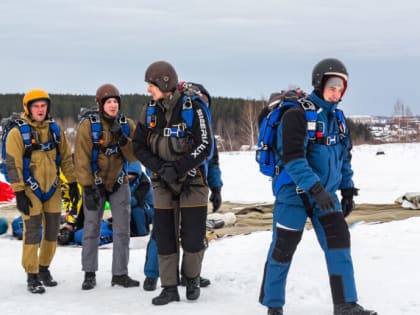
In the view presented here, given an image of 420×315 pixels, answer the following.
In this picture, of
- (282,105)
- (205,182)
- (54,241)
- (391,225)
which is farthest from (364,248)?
(54,241)

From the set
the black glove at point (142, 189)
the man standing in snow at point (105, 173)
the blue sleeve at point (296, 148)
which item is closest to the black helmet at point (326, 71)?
the blue sleeve at point (296, 148)

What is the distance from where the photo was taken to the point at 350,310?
486 centimetres

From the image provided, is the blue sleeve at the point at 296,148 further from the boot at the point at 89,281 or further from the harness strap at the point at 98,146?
the boot at the point at 89,281

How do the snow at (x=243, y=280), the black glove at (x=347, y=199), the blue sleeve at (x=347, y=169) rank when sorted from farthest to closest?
the snow at (x=243, y=280) < the black glove at (x=347, y=199) < the blue sleeve at (x=347, y=169)

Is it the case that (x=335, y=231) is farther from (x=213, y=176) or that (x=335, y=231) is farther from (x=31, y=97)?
(x=31, y=97)

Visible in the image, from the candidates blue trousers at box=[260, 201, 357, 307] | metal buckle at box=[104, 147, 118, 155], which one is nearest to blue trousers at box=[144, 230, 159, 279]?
metal buckle at box=[104, 147, 118, 155]

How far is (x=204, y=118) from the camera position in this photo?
224 inches

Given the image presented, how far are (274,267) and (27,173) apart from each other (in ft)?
9.61

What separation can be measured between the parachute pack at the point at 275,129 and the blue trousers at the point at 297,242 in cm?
36

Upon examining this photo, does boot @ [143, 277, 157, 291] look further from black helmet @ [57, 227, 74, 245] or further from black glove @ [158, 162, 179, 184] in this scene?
black helmet @ [57, 227, 74, 245]

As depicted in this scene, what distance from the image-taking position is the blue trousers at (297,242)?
489 cm

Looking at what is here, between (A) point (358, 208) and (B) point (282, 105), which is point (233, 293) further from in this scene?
(A) point (358, 208)

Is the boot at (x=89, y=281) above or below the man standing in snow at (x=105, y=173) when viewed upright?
below

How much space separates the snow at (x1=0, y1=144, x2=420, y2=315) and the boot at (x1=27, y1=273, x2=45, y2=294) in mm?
102
